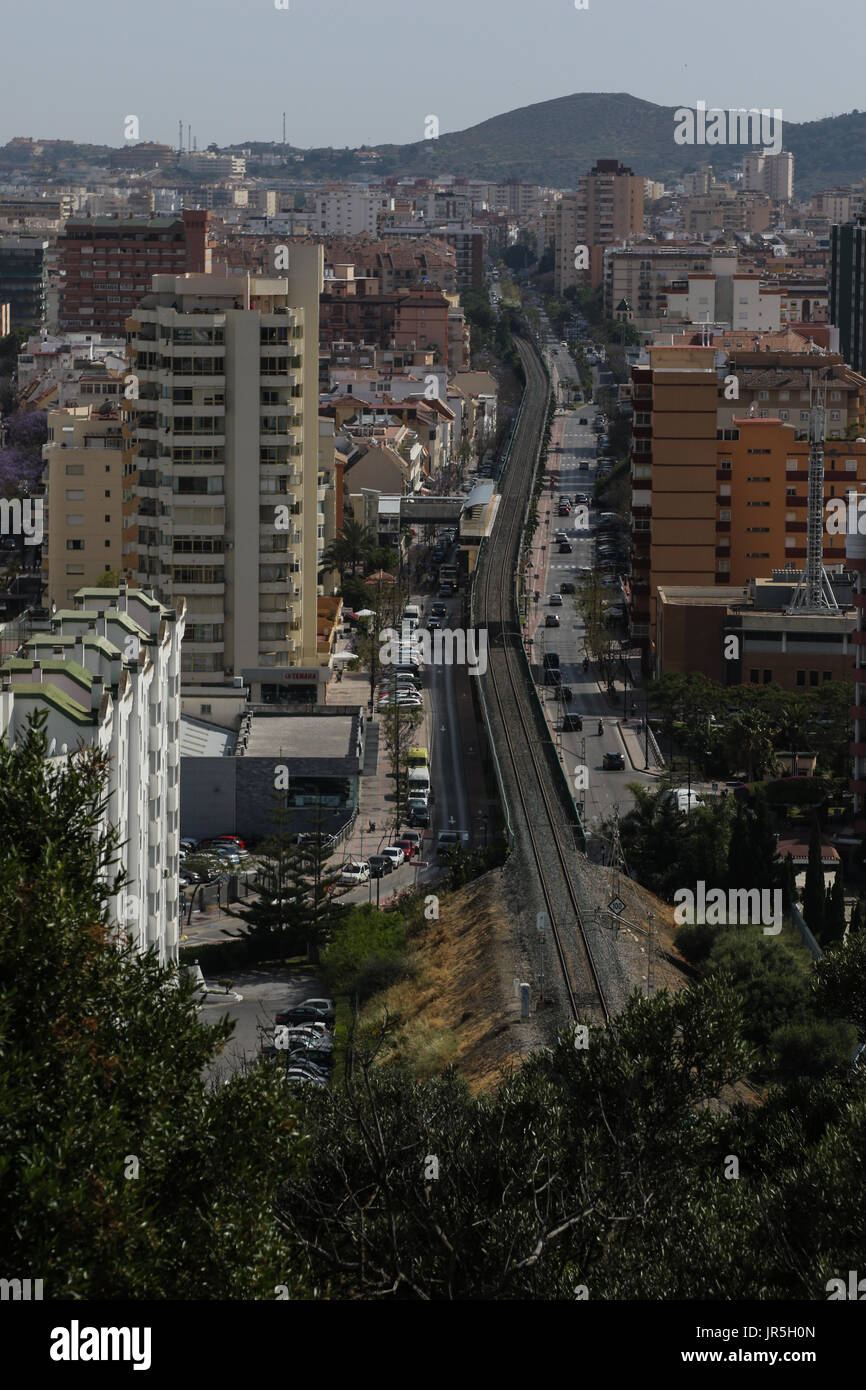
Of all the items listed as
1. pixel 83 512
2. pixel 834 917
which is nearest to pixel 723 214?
pixel 83 512

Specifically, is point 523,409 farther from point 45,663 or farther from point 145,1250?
point 145,1250

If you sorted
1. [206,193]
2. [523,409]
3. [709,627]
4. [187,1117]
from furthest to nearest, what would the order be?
[206,193] < [523,409] < [709,627] < [187,1117]

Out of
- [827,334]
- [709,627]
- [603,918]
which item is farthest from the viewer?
[827,334]

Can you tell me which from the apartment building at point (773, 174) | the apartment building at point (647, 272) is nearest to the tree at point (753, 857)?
the apartment building at point (647, 272)

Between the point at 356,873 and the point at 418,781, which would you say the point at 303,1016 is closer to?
the point at 356,873

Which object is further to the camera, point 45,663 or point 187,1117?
point 45,663

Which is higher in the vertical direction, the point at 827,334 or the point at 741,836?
the point at 827,334

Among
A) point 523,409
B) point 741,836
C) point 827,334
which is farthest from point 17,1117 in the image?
point 523,409
